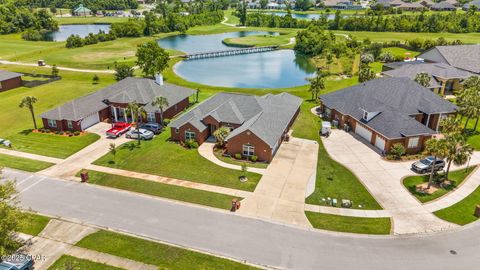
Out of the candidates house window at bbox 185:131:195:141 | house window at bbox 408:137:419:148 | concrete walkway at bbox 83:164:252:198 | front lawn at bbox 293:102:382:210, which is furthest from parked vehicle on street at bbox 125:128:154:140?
house window at bbox 408:137:419:148

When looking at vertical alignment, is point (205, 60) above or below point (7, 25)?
below

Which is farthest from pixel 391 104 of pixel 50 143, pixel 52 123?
pixel 52 123

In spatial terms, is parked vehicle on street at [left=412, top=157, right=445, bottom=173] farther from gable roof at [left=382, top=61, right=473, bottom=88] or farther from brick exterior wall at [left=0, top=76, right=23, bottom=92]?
brick exterior wall at [left=0, top=76, right=23, bottom=92]

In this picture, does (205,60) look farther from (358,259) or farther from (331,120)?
(358,259)

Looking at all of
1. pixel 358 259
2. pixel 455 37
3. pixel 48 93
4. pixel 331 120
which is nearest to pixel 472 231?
pixel 358 259

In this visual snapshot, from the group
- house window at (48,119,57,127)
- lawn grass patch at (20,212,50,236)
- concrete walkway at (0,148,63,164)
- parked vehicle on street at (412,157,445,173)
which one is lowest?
lawn grass patch at (20,212,50,236)

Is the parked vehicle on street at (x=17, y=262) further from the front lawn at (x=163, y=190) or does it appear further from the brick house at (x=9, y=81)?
the brick house at (x=9, y=81)
